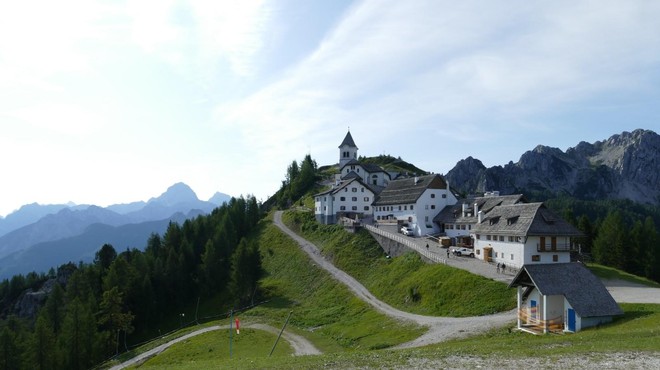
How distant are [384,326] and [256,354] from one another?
46.2 ft

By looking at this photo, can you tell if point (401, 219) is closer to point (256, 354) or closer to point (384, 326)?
point (384, 326)

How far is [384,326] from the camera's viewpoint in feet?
155

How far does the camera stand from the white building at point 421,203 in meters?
82.5

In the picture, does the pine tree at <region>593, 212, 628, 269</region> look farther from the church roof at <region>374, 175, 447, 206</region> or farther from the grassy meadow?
the grassy meadow

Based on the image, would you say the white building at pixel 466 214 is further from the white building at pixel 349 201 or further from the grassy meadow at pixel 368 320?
the white building at pixel 349 201

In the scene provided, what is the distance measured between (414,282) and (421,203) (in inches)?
1076

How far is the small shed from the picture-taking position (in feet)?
104

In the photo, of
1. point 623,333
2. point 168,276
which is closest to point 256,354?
point 623,333

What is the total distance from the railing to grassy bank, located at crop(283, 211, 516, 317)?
113 cm

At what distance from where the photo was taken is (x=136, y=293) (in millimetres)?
92938

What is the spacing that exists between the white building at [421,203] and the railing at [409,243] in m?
6.04

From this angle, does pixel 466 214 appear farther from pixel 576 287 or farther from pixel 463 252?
pixel 576 287

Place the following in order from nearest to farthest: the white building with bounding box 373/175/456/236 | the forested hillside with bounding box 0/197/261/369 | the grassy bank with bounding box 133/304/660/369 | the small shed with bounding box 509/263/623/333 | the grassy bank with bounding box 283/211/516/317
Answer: the grassy bank with bounding box 133/304/660/369 → the small shed with bounding box 509/263/623/333 → the grassy bank with bounding box 283/211/516/317 → the forested hillside with bounding box 0/197/261/369 → the white building with bounding box 373/175/456/236

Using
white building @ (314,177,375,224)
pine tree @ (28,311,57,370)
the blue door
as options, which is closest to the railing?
white building @ (314,177,375,224)
